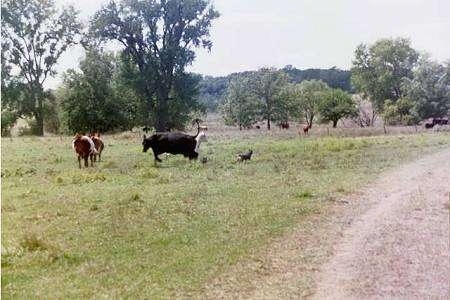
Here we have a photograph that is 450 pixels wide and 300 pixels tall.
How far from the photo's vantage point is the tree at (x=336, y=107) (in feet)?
304

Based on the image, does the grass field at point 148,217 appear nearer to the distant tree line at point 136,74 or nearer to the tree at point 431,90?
the distant tree line at point 136,74

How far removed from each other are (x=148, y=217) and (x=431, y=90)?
6873 centimetres

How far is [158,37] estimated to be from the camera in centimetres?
5625

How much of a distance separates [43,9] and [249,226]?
185 feet

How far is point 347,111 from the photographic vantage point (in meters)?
92.7

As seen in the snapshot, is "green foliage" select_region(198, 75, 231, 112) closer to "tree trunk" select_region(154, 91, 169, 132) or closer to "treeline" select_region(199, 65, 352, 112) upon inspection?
"treeline" select_region(199, 65, 352, 112)

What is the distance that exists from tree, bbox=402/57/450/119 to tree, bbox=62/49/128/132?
3863cm

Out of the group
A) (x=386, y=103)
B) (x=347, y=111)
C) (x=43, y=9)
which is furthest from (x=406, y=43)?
(x=43, y=9)

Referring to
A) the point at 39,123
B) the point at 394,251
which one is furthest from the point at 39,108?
the point at 394,251

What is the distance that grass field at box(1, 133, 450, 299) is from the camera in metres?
9.02

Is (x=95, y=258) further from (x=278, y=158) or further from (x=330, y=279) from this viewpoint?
(x=278, y=158)

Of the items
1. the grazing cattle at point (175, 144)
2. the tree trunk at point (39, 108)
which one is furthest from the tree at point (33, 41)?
the grazing cattle at point (175, 144)

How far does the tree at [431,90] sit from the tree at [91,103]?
38.6 metres

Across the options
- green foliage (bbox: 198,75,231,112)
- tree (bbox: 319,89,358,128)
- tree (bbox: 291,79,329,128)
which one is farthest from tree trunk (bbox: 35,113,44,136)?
green foliage (bbox: 198,75,231,112)
